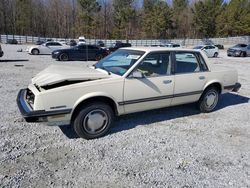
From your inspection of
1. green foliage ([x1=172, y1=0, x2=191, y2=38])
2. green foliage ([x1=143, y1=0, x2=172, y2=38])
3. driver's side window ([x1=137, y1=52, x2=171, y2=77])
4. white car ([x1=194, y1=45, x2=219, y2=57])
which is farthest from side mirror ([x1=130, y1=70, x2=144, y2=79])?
green foliage ([x1=172, y1=0, x2=191, y2=38])

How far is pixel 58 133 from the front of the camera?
4.29 meters

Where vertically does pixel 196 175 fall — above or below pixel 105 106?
below

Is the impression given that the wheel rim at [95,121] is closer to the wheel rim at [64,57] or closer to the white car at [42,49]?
the wheel rim at [64,57]

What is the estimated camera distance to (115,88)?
404cm

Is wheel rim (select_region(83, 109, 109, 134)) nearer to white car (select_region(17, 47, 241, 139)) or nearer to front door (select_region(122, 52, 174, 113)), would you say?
white car (select_region(17, 47, 241, 139))

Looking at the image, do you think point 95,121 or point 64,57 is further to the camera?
point 64,57

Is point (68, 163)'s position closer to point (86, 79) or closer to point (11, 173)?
point (11, 173)

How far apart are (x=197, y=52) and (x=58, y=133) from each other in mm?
3472

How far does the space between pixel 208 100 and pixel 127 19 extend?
2143 inches

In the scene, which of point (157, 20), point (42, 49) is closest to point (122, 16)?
point (157, 20)

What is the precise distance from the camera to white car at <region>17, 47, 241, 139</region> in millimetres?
3678

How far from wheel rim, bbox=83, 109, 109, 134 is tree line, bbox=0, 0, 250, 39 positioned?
53.5 m

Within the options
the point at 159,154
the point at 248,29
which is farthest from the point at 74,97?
the point at 248,29

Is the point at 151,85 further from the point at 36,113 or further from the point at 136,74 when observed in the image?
the point at 36,113
